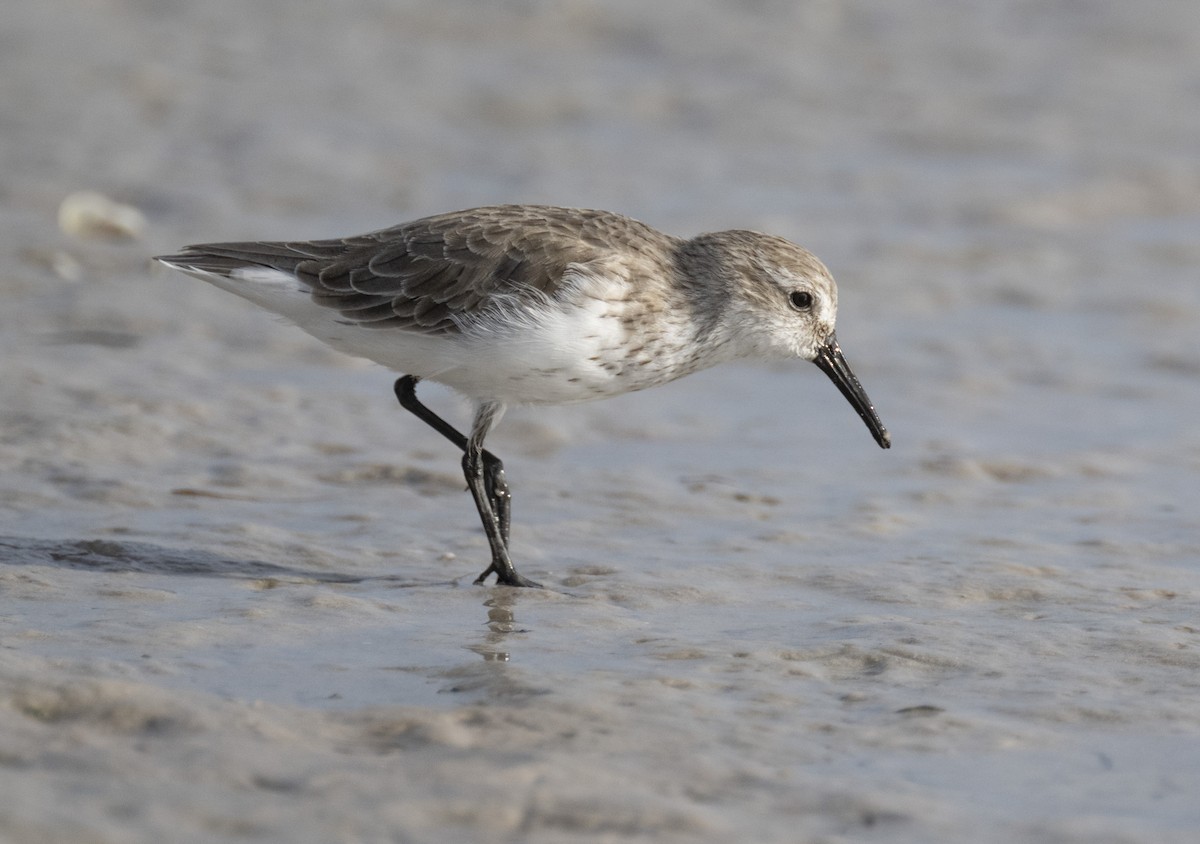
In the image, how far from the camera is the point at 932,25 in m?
13.7

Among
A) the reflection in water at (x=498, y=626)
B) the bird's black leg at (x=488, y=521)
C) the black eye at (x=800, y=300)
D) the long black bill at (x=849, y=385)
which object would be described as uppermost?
the black eye at (x=800, y=300)

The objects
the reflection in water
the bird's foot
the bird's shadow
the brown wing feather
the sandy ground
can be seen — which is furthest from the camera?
the brown wing feather

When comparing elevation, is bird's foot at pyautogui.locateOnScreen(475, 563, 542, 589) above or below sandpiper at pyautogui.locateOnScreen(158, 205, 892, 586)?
below

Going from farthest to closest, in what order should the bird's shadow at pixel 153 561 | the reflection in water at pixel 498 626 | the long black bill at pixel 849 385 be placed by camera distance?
the long black bill at pixel 849 385, the bird's shadow at pixel 153 561, the reflection in water at pixel 498 626

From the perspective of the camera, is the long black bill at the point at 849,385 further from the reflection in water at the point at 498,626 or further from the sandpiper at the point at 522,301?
the reflection in water at the point at 498,626

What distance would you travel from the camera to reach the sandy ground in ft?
13.3

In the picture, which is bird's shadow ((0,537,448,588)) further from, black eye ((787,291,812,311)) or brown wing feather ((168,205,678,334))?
black eye ((787,291,812,311))

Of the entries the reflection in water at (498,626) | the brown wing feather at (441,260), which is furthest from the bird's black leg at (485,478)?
the brown wing feather at (441,260)

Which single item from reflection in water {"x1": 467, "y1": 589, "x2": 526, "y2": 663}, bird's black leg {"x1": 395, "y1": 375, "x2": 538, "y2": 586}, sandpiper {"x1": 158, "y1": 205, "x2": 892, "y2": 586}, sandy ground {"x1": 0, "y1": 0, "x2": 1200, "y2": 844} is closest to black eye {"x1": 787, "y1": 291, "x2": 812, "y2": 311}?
sandpiper {"x1": 158, "y1": 205, "x2": 892, "y2": 586}

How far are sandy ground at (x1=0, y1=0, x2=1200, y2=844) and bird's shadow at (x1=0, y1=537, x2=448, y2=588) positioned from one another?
22mm

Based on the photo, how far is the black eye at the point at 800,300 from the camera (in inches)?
254

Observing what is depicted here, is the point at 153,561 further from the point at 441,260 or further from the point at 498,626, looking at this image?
the point at 441,260

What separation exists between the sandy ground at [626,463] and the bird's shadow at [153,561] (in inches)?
0.9

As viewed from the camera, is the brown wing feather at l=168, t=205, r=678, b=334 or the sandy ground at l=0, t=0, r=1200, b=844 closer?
the sandy ground at l=0, t=0, r=1200, b=844
